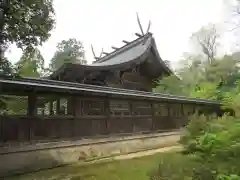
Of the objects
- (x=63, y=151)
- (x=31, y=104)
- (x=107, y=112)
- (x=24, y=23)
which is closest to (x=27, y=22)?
(x=24, y=23)

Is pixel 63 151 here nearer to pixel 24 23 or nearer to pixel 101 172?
pixel 101 172

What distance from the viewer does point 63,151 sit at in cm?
1086

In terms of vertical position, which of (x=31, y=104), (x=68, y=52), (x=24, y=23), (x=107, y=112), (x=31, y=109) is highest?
(x=68, y=52)

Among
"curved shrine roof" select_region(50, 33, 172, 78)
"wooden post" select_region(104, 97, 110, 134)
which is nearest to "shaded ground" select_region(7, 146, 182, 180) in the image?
"wooden post" select_region(104, 97, 110, 134)

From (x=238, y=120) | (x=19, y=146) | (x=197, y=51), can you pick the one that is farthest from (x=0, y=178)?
(x=197, y=51)

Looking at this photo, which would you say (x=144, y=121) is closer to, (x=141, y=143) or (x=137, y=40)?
(x=141, y=143)

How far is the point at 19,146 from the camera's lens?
950 cm

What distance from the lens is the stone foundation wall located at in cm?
920

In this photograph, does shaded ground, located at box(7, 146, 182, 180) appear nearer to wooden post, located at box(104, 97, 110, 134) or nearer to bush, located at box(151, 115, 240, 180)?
bush, located at box(151, 115, 240, 180)

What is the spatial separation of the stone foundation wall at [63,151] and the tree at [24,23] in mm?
3626

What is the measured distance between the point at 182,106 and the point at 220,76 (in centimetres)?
1553

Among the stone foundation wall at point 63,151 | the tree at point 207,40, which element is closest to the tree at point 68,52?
the tree at point 207,40

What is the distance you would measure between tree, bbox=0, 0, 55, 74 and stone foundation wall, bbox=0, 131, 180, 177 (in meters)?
3.63

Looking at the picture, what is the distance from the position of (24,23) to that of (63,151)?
5.58 metres
